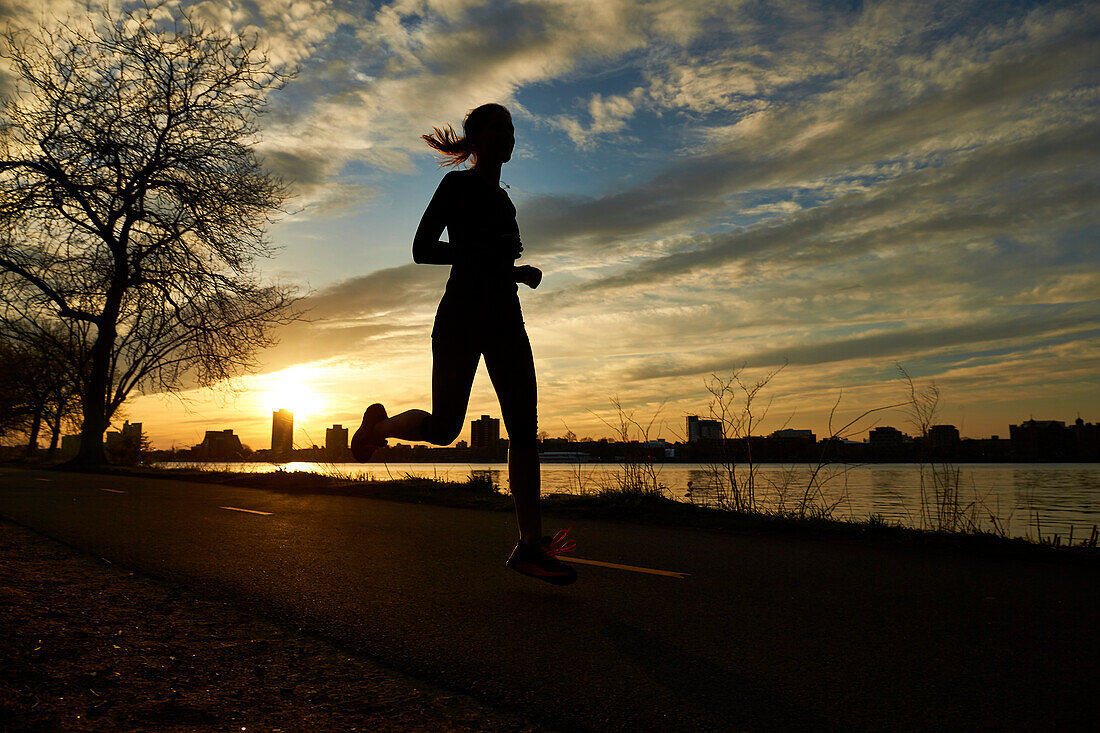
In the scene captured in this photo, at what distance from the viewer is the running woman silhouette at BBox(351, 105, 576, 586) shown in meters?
3.77

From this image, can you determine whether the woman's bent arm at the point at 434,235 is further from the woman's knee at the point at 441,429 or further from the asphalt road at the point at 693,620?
the asphalt road at the point at 693,620

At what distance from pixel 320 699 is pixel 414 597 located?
1.43 metres

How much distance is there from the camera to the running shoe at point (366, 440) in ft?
13.3

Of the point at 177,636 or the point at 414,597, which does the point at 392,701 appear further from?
the point at 414,597

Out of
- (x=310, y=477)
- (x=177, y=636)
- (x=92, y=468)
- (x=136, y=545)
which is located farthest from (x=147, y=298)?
(x=177, y=636)

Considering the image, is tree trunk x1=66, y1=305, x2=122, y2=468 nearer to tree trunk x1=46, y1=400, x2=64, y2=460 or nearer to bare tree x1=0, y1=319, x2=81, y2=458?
bare tree x1=0, y1=319, x2=81, y2=458

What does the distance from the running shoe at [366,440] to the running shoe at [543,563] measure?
98 cm

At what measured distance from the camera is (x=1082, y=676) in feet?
8.23

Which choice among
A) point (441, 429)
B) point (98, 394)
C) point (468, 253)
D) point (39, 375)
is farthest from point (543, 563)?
point (39, 375)

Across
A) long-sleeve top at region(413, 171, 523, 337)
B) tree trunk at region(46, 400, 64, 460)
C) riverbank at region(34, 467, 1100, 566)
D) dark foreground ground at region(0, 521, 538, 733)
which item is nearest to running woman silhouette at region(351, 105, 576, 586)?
long-sleeve top at region(413, 171, 523, 337)

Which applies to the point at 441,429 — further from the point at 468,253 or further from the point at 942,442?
the point at 942,442

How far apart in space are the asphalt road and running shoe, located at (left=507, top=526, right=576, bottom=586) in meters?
0.12

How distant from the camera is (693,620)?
3301 mm

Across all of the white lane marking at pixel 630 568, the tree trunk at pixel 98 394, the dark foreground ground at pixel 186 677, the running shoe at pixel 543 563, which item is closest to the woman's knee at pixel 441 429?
the running shoe at pixel 543 563
